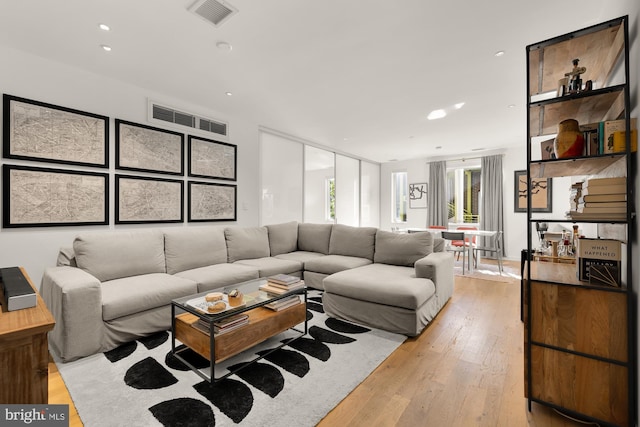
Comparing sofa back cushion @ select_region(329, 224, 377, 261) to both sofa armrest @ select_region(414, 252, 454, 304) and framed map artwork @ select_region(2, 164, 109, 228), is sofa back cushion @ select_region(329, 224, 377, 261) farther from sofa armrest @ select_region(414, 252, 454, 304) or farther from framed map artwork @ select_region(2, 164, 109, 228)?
framed map artwork @ select_region(2, 164, 109, 228)

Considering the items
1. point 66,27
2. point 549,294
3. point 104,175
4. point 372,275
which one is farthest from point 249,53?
point 549,294

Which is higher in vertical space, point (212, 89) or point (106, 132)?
point (212, 89)

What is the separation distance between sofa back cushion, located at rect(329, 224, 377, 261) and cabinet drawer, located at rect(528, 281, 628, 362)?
233 cm

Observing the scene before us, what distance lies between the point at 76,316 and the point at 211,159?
2.43 meters

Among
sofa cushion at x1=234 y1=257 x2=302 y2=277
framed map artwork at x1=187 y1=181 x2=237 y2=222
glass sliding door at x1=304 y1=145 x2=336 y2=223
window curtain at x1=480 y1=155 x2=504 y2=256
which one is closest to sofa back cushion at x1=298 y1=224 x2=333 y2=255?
sofa cushion at x1=234 y1=257 x2=302 y2=277

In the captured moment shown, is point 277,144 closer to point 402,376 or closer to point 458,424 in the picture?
point 402,376

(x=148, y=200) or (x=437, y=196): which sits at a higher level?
(x=437, y=196)

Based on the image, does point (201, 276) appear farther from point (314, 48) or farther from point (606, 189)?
point (606, 189)

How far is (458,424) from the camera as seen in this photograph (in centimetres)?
150

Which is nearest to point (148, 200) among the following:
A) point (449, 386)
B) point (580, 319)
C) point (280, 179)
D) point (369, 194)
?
point (280, 179)

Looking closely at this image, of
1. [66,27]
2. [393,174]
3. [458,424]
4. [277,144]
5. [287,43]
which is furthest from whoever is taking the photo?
[393,174]

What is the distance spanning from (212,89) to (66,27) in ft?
4.33

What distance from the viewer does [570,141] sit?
151 cm

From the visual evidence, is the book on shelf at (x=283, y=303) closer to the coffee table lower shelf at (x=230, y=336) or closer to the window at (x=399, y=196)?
the coffee table lower shelf at (x=230, y=336)
